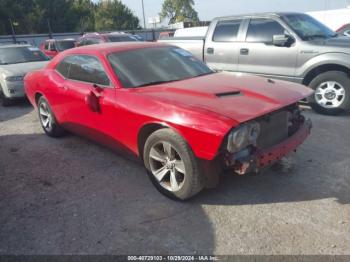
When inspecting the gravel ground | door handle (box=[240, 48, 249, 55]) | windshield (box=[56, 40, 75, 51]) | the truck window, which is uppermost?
the truck window

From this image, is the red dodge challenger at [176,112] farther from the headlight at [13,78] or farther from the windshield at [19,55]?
the windshield at [19,55]

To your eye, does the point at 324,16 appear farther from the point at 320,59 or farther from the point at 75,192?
the point at 75,192

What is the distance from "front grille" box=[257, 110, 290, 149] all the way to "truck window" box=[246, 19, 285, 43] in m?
3.44

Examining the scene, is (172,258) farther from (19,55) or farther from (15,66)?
(19,55)

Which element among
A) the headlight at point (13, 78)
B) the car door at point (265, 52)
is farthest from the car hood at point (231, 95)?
the headlight at point (13, 78)

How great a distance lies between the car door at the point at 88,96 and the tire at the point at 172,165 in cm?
→ 75

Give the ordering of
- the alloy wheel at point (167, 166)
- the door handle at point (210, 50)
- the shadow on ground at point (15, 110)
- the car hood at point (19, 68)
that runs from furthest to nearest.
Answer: the car hood at point (19, 68) < the door handle at point (210, 50) < the shadow on ground at point (15, 110) < the alloy wheel at point (167, 166)

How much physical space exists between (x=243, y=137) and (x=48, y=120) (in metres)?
3.75

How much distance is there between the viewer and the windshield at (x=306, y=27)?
6.05 m

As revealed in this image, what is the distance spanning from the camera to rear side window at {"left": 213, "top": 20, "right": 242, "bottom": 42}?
6.82 metres

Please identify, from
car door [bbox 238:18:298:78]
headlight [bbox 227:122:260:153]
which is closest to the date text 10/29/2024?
headlight [bbox 227:122:260:153]

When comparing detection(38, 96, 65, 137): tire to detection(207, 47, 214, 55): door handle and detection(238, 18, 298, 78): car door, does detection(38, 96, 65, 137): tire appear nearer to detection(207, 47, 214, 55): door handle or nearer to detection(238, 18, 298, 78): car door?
detection(207, 47, 214, 55): door handle

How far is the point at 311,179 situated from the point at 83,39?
12130mm

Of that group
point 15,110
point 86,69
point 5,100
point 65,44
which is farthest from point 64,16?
point 86,69
